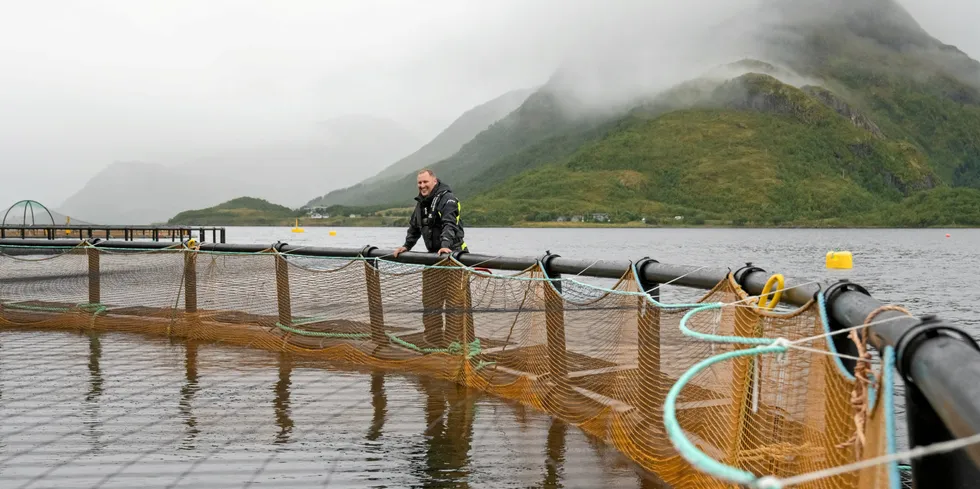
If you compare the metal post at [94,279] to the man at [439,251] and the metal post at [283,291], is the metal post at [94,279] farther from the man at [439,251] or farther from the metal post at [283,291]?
the man at [439,251]

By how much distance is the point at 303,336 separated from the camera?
9.41 m

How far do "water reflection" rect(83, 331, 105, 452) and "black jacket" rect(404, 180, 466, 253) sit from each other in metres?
3.48

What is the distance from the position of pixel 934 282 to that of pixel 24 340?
161 feet

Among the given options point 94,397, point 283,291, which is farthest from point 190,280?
point 94,397

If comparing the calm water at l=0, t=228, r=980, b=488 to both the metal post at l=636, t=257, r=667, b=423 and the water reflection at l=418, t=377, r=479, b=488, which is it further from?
the metal post at l=636, t=257, r=667, b=423

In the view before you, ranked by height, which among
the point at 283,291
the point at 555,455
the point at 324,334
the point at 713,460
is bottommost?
the point at 555,455

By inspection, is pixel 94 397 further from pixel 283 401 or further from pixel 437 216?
pixel 437 216

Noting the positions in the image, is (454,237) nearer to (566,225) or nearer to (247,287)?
(247,287)

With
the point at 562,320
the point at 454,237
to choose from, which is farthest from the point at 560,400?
the point at 454,237

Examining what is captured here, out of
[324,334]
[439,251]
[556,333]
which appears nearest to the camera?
[556,333]

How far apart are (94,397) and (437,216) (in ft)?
12.5

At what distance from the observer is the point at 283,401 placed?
669 centimetres

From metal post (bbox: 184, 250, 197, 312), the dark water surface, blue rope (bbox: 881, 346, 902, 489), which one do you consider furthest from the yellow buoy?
blue rope (bbox: 881, 346, 902, 489)

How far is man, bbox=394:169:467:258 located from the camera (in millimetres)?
8617
